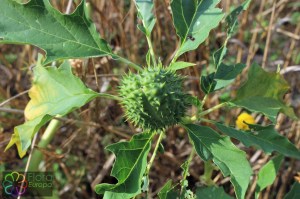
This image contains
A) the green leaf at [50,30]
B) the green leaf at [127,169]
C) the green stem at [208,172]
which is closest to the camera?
the green leaf at [127,169]

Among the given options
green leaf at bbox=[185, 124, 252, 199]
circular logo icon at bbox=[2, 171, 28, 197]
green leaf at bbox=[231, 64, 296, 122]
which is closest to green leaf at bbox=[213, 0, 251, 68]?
green leaf at bbox=[231, 64, 296, 122]

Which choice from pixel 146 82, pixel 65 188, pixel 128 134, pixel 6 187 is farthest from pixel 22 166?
pixel 146 82

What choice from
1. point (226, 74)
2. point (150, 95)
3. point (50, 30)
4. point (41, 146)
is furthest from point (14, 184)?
point (226, 74)

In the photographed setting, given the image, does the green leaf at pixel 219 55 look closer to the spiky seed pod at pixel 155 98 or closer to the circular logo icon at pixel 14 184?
the spiky seed pod at pixel 155 98

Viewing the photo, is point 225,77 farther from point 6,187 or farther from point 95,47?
point 6,187

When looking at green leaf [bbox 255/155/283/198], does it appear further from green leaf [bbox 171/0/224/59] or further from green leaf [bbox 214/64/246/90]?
green leaf [bbox 171/0/224/59]

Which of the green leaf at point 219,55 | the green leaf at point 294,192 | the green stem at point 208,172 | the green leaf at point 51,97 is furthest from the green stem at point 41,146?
the green leaf at point 294,192

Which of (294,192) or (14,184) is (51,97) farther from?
(294,192)
